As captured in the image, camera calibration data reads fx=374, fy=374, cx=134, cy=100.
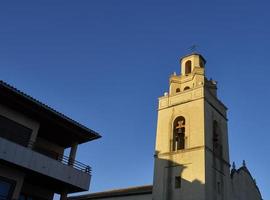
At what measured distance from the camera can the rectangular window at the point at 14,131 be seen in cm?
1789

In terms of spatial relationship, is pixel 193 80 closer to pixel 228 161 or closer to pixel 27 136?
pixel 228 161

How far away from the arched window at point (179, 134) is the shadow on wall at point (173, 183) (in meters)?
1.44

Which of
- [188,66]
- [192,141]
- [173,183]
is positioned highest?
[188,66]

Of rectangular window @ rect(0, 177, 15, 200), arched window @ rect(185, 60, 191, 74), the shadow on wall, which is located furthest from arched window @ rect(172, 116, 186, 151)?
rectangular window @ rect(0, 177, 15, 200)

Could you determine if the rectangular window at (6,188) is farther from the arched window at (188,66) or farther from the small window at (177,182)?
the arched window at (188,66)

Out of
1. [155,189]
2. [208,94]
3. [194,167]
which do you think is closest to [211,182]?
[194,167]

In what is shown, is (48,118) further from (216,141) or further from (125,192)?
(216,141)

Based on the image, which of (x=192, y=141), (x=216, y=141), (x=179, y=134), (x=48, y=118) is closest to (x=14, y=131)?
(x=48, y=118)

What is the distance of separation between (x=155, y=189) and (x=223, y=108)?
10.1 meters

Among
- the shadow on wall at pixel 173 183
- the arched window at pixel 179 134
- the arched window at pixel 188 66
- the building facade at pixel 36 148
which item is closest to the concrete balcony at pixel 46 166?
the building facade at pixel 36 148

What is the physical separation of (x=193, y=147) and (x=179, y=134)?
2.37m

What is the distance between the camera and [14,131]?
18.3 meters

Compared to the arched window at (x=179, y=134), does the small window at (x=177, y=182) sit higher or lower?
lower

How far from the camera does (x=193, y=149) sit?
2831 cm
